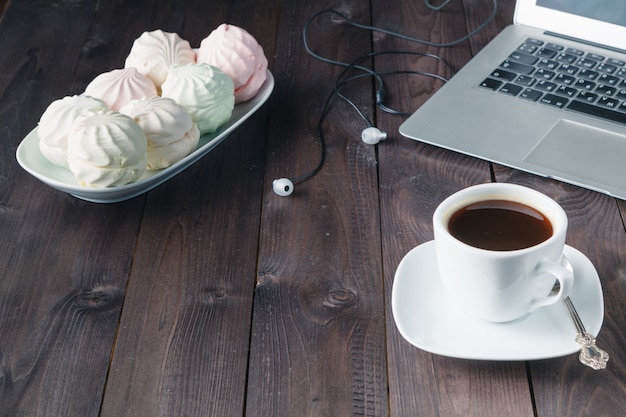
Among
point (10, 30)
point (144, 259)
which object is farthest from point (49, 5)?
point (144, 259)

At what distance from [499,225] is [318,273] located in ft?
0.59

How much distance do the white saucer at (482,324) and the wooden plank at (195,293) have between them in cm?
14

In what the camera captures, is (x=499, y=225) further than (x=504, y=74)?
No

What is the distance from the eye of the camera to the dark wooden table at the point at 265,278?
59 centimetres

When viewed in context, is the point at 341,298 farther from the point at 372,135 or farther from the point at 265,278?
the point at 372,135

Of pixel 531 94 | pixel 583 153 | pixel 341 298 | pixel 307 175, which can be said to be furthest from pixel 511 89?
pixel 341 298

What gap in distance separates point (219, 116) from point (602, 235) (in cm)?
40

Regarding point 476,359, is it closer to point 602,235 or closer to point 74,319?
point 602,235

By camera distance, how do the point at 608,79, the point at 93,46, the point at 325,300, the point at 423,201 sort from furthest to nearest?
the point at 93,46
the point at 608,79
the point at 423,201
the point at 325,300

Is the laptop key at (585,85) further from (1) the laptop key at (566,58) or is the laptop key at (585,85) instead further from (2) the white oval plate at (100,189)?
(2) the white oval plate at (100,189)

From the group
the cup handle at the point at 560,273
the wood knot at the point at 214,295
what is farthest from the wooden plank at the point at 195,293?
the cup handle at the point at 560,273

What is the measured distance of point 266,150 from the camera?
2.81 feet

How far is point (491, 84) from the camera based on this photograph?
0.90 m

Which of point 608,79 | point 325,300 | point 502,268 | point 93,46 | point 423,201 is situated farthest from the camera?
point 93,46
